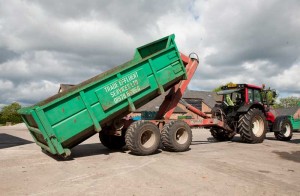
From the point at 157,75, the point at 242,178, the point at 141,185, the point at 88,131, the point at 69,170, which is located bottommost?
the point at 242,178

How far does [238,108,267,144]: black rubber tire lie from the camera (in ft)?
37.7

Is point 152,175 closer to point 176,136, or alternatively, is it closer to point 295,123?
point 176,136

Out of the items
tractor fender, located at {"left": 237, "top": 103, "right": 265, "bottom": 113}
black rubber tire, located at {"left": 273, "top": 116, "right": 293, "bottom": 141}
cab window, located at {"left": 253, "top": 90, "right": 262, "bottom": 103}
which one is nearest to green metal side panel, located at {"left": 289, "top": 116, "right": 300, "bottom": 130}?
black rubber tire, located at {"left": 273, "top": 116, "right": 293, "bottom": 141}

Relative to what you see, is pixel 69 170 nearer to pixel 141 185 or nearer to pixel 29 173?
pixel 29 173

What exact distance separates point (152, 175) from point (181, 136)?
12.2ft

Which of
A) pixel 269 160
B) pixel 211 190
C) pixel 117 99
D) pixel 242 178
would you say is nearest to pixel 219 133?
pixel 269 160

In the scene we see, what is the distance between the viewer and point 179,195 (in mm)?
4539

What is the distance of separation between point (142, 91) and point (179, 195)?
450 centimetres

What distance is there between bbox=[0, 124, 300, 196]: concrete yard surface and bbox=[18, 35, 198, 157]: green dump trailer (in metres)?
0.63

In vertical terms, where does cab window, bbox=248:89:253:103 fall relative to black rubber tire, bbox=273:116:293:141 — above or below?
above

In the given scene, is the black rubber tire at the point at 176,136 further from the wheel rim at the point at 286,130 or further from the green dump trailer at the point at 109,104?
the wheel rim at the point at 286,130

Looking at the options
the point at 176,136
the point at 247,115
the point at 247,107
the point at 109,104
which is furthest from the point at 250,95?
the point at 109,104

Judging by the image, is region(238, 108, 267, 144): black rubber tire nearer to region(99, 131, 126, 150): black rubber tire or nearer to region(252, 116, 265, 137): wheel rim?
region(252, 116, 265, 137): wheel rim

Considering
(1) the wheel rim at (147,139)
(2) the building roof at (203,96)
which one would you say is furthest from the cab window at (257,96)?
(2) the building roof at (203,96)
